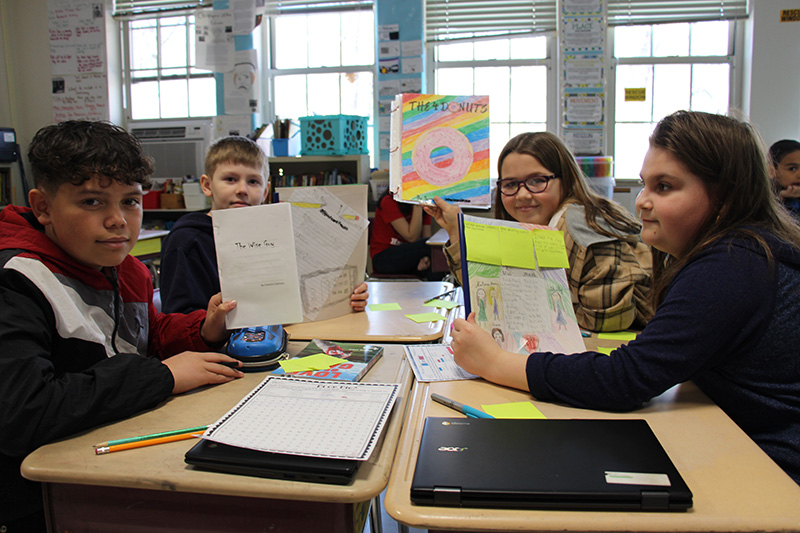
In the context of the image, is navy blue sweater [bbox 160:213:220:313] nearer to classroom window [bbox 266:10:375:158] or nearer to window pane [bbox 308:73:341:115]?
classroom window [bbox 266:10:375:158]

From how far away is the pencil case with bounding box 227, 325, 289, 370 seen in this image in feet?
3.86

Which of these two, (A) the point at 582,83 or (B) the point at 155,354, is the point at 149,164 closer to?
(B) the point at 155,354

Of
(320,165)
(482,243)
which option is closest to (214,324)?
(482,243)

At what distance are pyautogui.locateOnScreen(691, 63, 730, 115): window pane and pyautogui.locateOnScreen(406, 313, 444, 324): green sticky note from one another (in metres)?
3.69

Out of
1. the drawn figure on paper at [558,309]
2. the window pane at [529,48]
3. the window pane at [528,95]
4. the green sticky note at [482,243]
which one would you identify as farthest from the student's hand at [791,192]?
the green sticky note at [482,243]

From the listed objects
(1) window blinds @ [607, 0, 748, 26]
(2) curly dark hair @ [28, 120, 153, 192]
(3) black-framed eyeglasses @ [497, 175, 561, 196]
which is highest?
(1) window blinds @ [607, 0, 748, 26]

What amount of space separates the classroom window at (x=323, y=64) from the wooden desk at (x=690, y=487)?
4109 mm

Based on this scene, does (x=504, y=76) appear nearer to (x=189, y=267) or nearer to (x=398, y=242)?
(x=398, y=242)

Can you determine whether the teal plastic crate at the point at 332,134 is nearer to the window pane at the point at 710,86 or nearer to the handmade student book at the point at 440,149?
the handmade student book at the point at 440,149

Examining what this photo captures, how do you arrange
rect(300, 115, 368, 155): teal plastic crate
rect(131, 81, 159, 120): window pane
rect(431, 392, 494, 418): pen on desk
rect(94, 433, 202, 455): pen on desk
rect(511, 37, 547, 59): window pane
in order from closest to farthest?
rect(94, 433, 202, 455): pen on desk < rect(431, 392, 494, 418): pen on desk < rect(300, 115, 368, 155): teal plastic crate < rect(511, 37, 547, 59): window pane < rect(131, 81, 159, 120): window pane

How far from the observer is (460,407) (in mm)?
955

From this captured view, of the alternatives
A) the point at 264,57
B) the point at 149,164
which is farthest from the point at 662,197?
the point at 264,57

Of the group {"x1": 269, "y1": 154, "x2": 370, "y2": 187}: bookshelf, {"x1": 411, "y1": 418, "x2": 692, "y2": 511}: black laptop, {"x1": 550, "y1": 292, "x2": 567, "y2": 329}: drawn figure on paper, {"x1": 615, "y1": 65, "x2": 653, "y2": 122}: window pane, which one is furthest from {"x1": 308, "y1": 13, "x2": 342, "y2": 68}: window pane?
{"x1": 411, "y1": 418, "x2": 692, "y2": 511}: black laptop

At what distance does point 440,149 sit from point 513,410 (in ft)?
3.05
